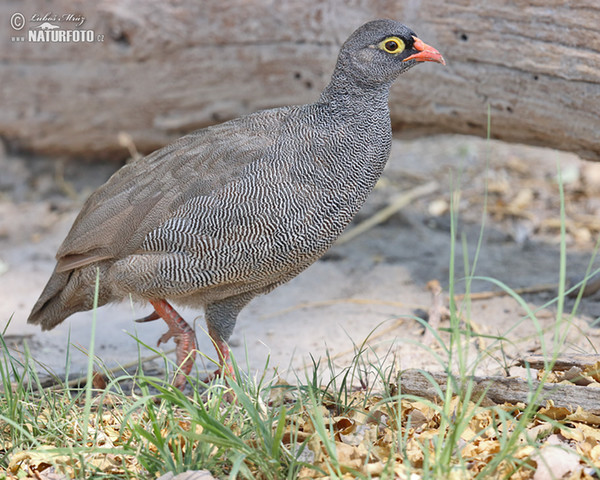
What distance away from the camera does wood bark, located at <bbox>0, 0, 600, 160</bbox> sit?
4.48 m

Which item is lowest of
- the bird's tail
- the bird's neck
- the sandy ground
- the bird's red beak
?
the sandy ground

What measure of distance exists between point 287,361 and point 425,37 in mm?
2277

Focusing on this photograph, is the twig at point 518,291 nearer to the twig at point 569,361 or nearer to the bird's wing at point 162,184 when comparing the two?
the twig at point 569,361

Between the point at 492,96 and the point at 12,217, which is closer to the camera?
the point at 492,96

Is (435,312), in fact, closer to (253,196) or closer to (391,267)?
(391,267)

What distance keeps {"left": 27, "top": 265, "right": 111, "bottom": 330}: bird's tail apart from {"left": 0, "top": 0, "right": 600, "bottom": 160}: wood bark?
2321 millimetres

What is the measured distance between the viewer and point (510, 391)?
10.4 feet

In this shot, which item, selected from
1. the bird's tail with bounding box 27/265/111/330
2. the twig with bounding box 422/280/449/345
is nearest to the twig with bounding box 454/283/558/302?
the twig with bounding box 422/280/449/345

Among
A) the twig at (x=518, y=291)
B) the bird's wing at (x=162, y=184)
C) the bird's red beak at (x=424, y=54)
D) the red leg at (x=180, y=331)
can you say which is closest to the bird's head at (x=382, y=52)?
the bird's red beak at (x=424, y=54)

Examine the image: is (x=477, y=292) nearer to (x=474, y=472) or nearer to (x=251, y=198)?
(x=251, y=198)

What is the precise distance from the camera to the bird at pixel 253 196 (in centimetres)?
363

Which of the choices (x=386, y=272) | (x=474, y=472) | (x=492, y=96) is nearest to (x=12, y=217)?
(x=386, y=272)

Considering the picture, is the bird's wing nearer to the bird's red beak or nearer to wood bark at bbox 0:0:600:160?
the bird's red beak

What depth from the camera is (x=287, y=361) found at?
171 inches
